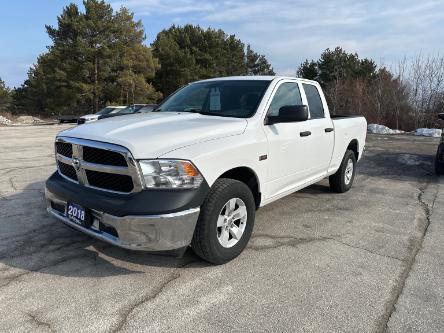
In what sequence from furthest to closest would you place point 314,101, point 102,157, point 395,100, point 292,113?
point 395,100, point 314,101, point 292,113, point 102,157

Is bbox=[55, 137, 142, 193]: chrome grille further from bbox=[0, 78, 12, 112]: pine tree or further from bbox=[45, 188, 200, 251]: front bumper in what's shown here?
bbox=[0, 78, 12, 112]: pine tree

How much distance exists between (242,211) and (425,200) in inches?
158

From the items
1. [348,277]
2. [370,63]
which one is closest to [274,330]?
[348,277]

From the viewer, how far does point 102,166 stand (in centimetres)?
346

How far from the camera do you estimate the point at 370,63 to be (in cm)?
4194

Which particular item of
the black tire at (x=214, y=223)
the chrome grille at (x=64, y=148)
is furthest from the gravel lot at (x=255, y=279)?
the chrome grille at (x=64, y=148)

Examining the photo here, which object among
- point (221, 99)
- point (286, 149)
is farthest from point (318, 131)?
point (221, 99)

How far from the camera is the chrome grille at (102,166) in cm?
330

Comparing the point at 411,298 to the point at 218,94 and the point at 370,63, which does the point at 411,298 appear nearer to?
the point at 218,94

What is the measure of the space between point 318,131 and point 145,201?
2.96 meters

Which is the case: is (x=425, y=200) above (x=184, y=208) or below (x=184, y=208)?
below

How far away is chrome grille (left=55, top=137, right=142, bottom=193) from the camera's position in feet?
10.8

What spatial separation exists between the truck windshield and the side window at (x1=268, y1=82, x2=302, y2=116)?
0.57ft

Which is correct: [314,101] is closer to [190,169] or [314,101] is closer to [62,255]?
[190,169]
